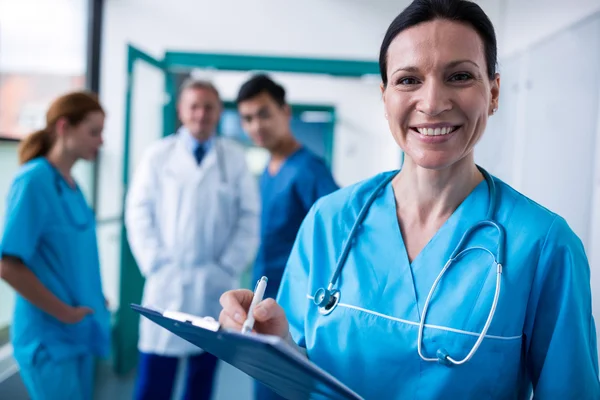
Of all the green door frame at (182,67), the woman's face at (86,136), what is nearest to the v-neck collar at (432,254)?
the woman's face at (86,136)

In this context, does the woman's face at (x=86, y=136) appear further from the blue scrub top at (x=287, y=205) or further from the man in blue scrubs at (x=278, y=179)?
the blue scrub top at (x=287, y=205)

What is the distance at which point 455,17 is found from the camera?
2.48 ft

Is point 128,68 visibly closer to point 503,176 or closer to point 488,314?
point 503,176

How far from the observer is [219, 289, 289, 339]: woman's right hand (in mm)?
720

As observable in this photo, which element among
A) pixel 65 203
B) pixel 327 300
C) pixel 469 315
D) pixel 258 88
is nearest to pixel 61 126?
pixel 65 203

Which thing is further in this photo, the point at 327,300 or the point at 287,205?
the point at 287,205

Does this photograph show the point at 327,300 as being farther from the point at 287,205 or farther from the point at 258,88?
the point at 258,88

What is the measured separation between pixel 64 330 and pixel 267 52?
1998mm

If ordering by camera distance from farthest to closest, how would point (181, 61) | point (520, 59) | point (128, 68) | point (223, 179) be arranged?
point (181, 61) < point (128, 68) < point (223, 179) < point (520, 59)

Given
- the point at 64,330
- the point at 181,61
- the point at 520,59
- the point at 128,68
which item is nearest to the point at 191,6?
the point at 181,61

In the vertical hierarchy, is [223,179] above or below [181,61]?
below

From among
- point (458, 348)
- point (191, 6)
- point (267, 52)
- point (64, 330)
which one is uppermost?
point (191, 6)

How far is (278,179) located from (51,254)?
0.85 m

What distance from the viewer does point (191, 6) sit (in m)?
2.94
